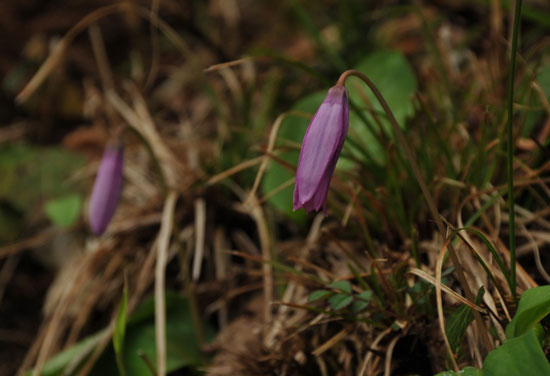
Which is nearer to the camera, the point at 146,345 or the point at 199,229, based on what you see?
the point at 146,345

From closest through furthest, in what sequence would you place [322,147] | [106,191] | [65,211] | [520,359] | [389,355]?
[520,359], [322,147], [389,355], [106,191], [65,211]

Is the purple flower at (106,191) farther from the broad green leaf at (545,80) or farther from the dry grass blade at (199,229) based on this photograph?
the broad green leaf at (545,80)

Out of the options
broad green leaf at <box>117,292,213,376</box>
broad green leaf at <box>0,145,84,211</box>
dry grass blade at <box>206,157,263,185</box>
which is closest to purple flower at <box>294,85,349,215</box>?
dry grass blade at <box>206,157,263,185</box>

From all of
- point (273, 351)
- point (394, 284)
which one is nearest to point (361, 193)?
point (394, 284)

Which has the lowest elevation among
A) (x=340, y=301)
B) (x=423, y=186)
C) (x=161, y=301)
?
(x=161, y=301)

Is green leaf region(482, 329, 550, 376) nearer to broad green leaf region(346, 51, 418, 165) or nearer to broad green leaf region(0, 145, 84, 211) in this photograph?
broad green leaf region(346, 51, 418, 165)

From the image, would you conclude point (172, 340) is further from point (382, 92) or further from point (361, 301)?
point (382, 92)

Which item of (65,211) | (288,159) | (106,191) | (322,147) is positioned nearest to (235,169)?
(288,159)
